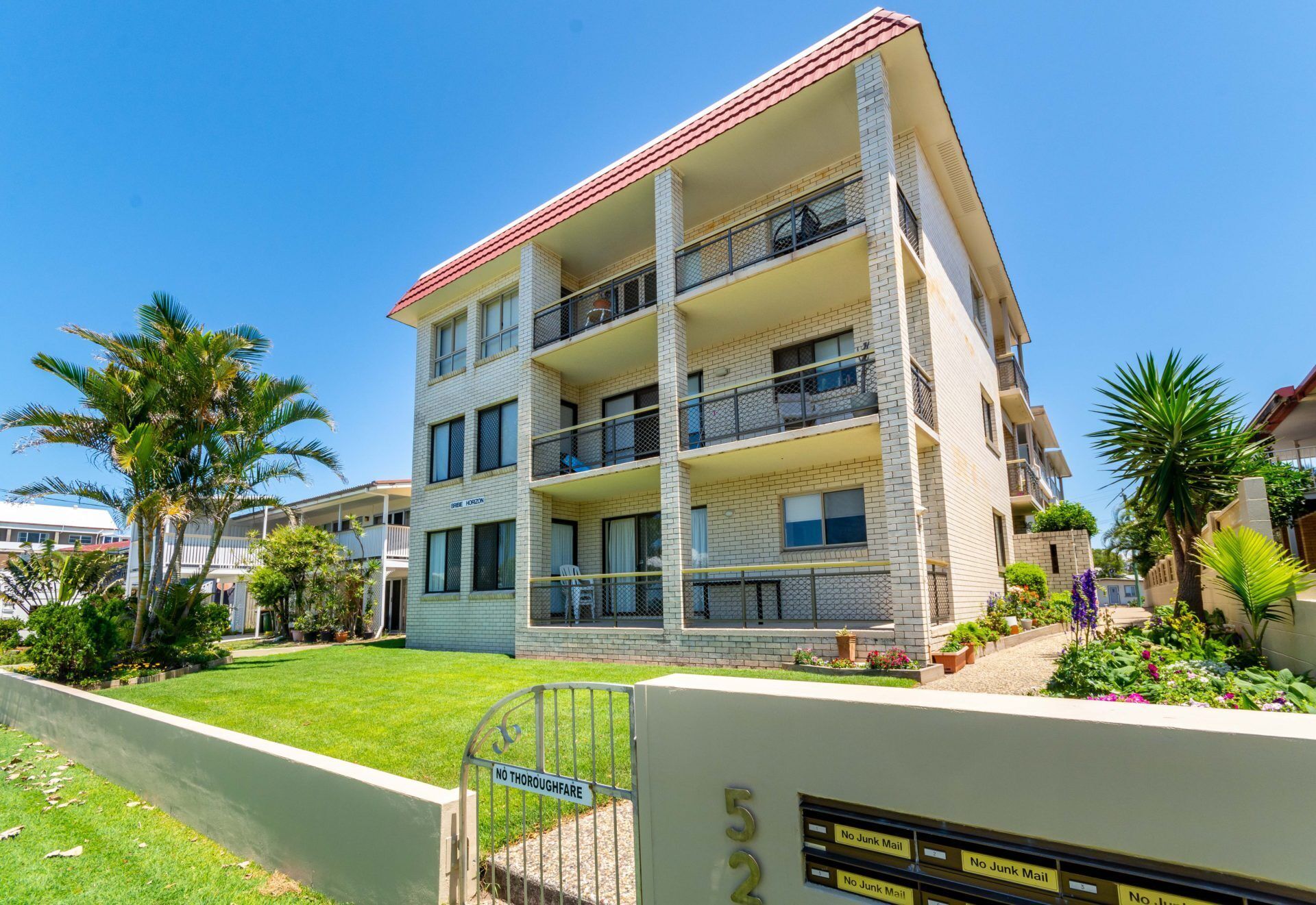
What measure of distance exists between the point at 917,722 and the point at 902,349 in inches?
357

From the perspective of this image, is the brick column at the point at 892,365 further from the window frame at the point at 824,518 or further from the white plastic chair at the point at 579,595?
the white plastic chair at the point at 579,595

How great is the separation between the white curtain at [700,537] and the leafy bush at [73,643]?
10566 mm

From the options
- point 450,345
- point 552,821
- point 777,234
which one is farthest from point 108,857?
point 450,345

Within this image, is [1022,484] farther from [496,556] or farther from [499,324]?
[499,324]

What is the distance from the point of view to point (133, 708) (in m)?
7.26

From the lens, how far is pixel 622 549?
53.2 feet

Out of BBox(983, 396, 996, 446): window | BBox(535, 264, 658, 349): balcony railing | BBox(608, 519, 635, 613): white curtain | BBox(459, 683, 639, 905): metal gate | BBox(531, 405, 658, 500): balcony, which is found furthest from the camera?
BBox(983, 396, 996, 446): window

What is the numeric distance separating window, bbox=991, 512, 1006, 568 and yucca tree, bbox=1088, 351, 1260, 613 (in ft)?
20.7

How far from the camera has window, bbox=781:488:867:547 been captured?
502 inches

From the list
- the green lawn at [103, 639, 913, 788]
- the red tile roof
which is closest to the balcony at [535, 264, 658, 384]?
the red tile roof

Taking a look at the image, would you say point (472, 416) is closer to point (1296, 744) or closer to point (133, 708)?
point (133, 708)

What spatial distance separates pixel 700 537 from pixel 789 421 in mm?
3559

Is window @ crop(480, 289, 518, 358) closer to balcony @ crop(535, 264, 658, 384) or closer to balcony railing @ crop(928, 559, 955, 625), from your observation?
balcony @ crop(535, 264, 658, 384)

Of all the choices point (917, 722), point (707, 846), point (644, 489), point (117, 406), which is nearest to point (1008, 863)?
point (917, 722)
